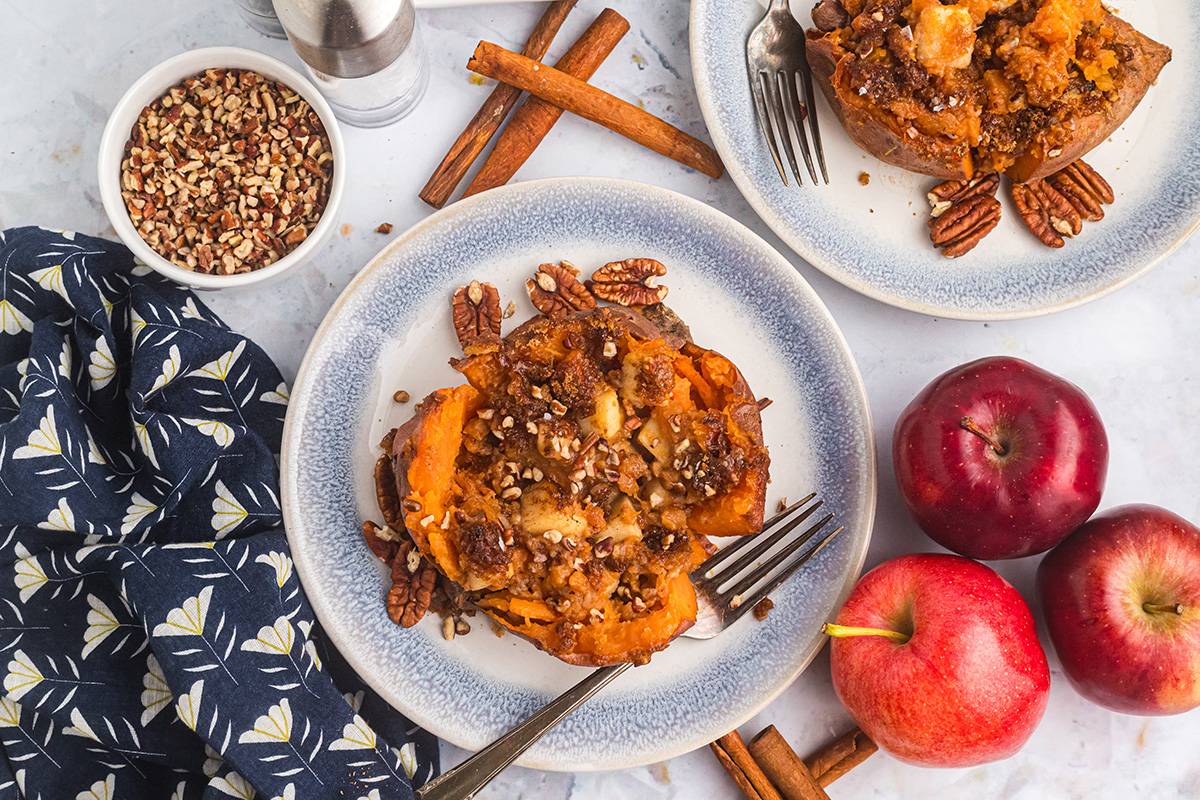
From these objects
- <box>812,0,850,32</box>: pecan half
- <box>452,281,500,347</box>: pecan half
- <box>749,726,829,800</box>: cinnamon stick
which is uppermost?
<box>812,0,850,32</box>: pecan half

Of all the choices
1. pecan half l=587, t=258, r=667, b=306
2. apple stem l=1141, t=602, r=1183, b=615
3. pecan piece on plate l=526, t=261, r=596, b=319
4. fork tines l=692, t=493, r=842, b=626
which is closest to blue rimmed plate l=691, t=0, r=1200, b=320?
pecan half l=587, t=258, r=667, b=306

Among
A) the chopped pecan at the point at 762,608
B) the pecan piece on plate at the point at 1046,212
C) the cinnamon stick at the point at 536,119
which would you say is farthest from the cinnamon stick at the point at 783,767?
the cinnamon stick at the point at 536,119

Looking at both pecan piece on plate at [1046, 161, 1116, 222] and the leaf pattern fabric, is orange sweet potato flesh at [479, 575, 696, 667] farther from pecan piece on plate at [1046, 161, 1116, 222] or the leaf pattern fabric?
pecan piece on plate at [1046, 161, 1116, 222]

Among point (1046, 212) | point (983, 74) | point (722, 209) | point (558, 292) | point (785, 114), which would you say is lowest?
point (558, 292)

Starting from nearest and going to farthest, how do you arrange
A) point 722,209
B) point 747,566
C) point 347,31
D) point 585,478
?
point 347,31 → point 585,478 → point 747,566 → point 722,209

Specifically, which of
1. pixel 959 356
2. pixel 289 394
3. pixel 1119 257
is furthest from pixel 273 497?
pixel 1119 257

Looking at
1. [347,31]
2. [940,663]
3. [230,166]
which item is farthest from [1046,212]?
[230,166]

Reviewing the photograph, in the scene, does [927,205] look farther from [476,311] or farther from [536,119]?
[476,311]
